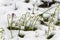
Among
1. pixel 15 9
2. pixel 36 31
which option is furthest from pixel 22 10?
pixel 36 31

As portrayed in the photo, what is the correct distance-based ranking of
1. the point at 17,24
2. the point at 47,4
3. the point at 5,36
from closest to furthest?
the point at 5,36 → the point at 17,24 → the point at 47,4

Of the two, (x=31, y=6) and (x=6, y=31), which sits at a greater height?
(x=31, y=6)

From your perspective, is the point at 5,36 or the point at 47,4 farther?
the point at 47,4

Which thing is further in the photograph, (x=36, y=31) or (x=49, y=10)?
(x=49, y=10)

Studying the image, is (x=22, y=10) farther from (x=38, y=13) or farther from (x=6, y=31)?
(x=6, y=31)

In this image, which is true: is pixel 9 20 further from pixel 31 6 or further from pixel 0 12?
pixel 31 6

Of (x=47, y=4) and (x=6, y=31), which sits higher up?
(x=47, y=4)

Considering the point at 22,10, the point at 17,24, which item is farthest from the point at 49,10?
the point at 17,24

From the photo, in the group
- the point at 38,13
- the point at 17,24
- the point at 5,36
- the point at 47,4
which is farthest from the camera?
the point at 47,4

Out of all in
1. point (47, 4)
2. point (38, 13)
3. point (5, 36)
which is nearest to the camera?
point (5, 36)
